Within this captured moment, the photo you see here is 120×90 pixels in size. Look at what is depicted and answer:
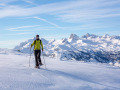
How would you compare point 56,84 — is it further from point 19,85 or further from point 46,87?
point 19,85

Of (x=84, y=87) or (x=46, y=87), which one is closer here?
(x=46, y=87)

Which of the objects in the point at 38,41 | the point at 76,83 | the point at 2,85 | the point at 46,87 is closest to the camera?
the point at 2,85

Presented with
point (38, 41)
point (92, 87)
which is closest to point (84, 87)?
point (92, 87)

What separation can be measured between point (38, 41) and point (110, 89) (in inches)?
301

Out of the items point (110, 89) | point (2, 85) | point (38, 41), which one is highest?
point (38, 41)

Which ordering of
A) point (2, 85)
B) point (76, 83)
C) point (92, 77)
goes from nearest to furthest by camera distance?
1. point (2, 85)
2. point (76, 83)
3. point (92, 77)

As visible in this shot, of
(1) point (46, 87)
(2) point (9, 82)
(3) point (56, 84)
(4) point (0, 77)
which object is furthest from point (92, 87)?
(4) point (0, 77)

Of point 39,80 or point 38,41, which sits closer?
point 39,80

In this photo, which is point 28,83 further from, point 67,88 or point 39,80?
point 67,88

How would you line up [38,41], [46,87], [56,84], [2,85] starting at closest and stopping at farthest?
[2,85], [46,87], [56,84], [38,41]

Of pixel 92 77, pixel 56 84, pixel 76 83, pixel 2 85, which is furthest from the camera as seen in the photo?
pixel 92 77

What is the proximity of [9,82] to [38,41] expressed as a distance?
6.09 metres

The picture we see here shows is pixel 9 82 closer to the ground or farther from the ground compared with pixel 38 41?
closer to the ground

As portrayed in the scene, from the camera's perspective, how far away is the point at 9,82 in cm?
877
